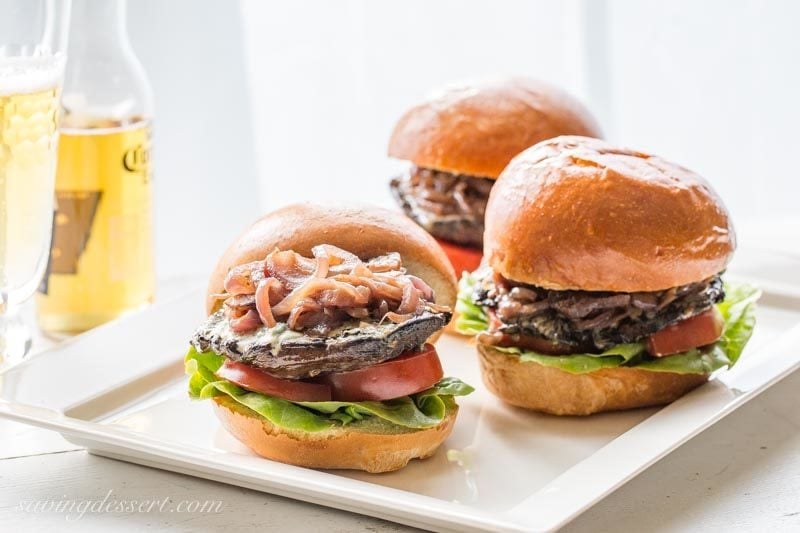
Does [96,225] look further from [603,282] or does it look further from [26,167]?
[603,282]

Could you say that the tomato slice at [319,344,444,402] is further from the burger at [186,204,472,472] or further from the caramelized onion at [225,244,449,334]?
the caramelized onion at [225,244,449,334]

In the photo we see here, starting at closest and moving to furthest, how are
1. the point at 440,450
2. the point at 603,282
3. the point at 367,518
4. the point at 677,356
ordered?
the point at 367,518
the point at 440,450
the point at 603,282
the point at 677,356

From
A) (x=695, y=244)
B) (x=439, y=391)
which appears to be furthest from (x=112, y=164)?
(x=695, y=244)

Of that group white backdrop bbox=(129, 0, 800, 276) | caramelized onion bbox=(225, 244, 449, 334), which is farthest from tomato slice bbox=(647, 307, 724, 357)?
white backdrop bbox=(129, 0, 800, 276)

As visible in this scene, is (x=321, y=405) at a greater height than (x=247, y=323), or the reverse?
(x=247, y=323)

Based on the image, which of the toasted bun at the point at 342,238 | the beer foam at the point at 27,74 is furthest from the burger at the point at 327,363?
the beer foam at the point at 27,74

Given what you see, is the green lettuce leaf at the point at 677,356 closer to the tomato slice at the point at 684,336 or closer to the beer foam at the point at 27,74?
the tomato slice at the point at 684,336

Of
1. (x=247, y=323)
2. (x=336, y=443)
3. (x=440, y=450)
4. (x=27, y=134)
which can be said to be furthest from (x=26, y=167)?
(x=440, y=450)
